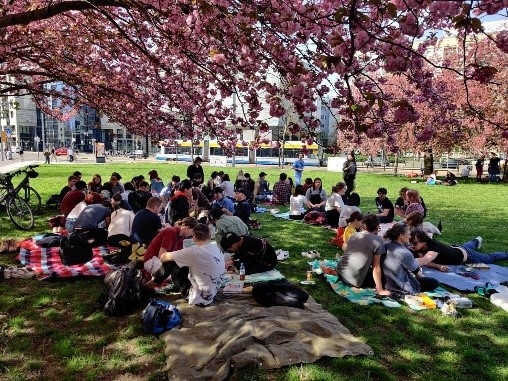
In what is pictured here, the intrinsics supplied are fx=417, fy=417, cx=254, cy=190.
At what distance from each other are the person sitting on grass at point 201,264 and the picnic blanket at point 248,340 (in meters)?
0.20

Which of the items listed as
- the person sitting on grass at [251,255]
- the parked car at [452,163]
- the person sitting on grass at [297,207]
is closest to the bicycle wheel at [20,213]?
the person sitting on grass at [251,255]

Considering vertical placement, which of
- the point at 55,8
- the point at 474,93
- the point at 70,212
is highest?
the point at 474,93

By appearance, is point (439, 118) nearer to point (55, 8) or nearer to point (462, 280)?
point (462, 280)

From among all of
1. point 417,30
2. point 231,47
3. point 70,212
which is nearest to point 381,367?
point 417,30

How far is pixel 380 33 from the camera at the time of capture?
12.7 feet

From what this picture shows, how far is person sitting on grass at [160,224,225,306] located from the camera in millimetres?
5805

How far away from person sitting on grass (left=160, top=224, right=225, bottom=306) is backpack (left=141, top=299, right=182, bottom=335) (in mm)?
511

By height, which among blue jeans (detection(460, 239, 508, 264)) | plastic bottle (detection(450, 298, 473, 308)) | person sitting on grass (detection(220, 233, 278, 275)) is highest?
person sitting on grass (detection(220, 233, 278, 275))

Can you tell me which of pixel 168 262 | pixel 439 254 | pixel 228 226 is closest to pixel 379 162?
pixel 439 254

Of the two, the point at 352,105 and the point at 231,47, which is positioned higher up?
the point at 231,47

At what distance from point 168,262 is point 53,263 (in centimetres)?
312

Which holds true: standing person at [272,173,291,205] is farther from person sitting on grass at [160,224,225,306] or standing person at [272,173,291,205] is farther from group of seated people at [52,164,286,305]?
person sitting on grass at [160,224,225,306]

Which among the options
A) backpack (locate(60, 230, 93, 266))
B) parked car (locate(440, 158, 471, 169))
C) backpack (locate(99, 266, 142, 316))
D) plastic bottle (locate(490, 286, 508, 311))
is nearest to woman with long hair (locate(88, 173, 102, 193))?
backpack (locate(60, 230, 93, 266))

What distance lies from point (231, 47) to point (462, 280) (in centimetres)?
558
